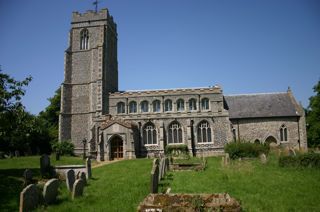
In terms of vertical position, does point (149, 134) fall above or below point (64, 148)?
above

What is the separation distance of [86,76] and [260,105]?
74.8 ft

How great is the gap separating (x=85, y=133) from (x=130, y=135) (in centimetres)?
853

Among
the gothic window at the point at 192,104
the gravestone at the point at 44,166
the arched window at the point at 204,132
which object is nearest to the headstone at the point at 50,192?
the gravestone at the point at 44,166

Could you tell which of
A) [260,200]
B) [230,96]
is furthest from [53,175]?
[230,96]

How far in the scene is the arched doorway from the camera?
32500 mm

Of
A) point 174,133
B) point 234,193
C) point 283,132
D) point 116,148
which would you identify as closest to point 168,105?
point 174,133

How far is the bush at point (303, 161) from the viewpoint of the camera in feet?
58.4

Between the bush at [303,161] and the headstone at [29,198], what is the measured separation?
49.3 feet

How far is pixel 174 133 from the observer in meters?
35.0

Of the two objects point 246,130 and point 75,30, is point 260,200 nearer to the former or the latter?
point 246,130

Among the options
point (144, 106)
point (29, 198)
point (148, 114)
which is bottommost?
point (29, 198)

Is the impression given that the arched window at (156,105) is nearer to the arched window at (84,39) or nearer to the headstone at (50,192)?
the arched window at (84,39)

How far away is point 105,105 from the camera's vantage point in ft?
124

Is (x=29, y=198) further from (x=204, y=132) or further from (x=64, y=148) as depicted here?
(x=64, y=148)
